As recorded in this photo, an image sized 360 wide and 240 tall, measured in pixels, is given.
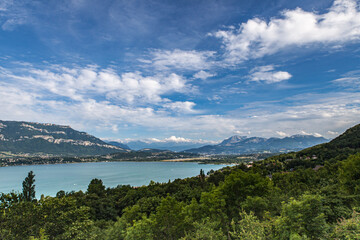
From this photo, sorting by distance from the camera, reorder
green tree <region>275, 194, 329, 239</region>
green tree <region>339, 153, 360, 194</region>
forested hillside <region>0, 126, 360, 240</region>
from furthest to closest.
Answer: green tree <region>339, 153, 360, 194</region> < forested hillside <region>0, 126, 360, 240</region> < green tree <region>275, 194, 329, 239</region>

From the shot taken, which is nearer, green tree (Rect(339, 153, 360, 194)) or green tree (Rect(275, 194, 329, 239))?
green tree (Rect(275, 194, 329, 239))

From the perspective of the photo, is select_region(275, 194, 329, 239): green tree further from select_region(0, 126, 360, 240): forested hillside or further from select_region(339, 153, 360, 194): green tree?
select_region(339, 153, 360, 194): green tree

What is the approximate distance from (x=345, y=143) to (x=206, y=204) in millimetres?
101357

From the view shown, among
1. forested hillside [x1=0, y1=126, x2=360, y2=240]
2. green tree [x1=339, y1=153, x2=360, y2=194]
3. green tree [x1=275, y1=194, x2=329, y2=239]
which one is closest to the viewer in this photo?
green tree [x1=275, y1=194, x2=329, y2=239]

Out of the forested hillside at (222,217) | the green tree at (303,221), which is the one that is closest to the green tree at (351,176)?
the forested hillside at (222,217)

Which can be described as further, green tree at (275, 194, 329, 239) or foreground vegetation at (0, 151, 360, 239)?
foreground vegetation at (0, 151, 360, 239)

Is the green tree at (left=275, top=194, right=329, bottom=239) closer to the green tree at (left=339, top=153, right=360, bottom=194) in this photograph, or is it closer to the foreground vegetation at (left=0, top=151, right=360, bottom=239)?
the foreground vegetation at (left=0, top=151, right=360, bottom=239)

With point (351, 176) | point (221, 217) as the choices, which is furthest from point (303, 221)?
point (351, 176)

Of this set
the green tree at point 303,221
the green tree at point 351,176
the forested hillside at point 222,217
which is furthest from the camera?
the green tree at point 351,176

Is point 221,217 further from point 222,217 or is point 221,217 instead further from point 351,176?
point 351,176

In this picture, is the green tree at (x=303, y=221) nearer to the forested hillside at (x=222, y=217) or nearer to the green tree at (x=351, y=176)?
the forested hillside at (x=222, y=217)

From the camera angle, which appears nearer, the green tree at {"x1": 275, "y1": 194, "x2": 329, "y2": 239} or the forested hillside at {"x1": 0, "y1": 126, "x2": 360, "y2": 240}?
the green tree at {"x1": 275, "y1": 194, "x2": 329, "y2": 239}

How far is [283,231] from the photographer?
1419 centimetres

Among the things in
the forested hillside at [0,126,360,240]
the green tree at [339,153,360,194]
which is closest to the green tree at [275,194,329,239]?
the forested hillside at [0,126,360,240]
